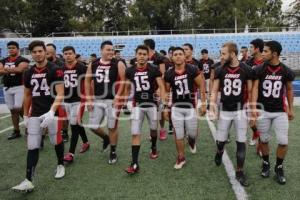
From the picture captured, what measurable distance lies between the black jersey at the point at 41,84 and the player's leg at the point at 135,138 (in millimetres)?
1352

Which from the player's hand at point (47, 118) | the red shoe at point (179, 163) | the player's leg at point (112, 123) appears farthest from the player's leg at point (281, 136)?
the player's hand at point (47, 118)

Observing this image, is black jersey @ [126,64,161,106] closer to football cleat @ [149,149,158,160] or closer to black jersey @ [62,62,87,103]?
football cleat @ [149,149,158,160]

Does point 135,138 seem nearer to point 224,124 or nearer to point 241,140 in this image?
point 224,124

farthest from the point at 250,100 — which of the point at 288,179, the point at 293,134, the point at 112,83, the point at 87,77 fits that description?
the point at 293,134

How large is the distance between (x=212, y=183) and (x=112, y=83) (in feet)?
Answer: 7.70

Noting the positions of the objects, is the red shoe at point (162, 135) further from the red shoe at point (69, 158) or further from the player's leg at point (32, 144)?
the player's leg at point (32, 144)

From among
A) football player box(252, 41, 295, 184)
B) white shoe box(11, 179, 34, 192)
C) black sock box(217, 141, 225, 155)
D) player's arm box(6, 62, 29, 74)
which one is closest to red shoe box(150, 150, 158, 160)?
black sock box(217, 141, 225, 155)

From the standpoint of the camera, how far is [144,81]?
6016 millimetres

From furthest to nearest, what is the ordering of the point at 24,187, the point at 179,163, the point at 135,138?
the point at 179,163 → the point at 135,138 → the point at 24,187

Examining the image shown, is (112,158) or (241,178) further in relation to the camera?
(112,158)

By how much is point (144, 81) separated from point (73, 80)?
1.54 meters

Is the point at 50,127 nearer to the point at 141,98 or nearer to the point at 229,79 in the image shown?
the point at 141,98

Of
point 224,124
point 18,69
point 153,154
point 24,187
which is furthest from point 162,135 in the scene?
point 24,187

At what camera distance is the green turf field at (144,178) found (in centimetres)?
498
